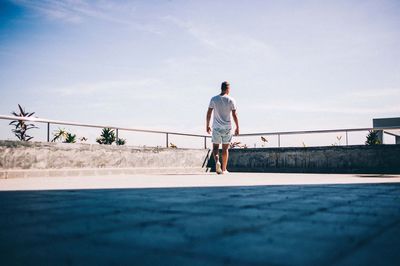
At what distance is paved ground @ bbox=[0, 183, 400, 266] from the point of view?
1.20 metres

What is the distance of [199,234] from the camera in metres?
1.57

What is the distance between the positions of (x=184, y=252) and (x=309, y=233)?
637 mm

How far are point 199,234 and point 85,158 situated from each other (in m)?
6.12

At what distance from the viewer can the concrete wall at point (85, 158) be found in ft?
19.7

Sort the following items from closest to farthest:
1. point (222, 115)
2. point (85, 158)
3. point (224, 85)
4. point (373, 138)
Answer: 1. point (85, 158)
2. point (224, 85)
3. point (222, 115)
4. point (373, 138)

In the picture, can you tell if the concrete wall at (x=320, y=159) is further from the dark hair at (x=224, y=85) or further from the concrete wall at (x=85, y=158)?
the dark hair at (x=224, y=85)

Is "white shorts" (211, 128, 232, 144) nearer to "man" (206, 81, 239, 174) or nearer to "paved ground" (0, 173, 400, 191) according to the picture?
"man" (206, 81, 239, 174)

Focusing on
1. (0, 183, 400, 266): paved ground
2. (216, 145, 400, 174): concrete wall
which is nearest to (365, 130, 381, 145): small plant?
(216, 145, 400, 174): concrete wall

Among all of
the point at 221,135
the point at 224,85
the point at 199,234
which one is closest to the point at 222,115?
the point at 221,135

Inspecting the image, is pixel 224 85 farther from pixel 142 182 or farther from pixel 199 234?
pixel 199 234

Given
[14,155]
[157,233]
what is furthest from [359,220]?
[14,155]

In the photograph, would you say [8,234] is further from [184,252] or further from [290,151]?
[290,151]

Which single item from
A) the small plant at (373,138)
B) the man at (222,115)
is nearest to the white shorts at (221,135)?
the man at (222,115)

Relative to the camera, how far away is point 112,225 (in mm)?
1779
